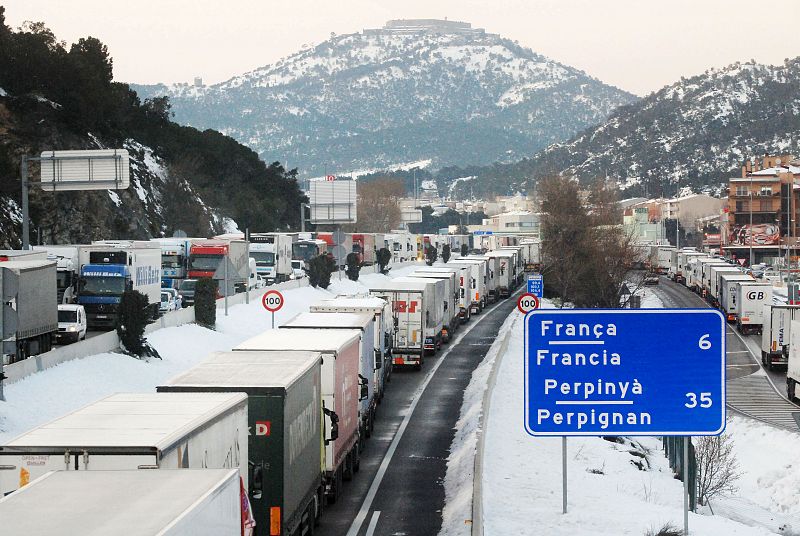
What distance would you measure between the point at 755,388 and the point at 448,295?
14.4 metres

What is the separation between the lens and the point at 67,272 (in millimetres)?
46125

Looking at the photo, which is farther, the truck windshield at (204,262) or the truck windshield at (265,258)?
the truck windshield at (265,258)

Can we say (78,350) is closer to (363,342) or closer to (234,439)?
(363,342)

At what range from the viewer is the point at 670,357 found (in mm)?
14969

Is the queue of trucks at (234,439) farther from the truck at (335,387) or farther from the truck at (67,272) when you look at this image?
the truck at (67,272)

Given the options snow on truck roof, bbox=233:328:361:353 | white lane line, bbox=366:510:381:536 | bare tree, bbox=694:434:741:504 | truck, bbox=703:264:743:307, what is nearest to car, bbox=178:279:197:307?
bare tree, bbox=694:434:741:504

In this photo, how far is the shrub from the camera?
4822cm

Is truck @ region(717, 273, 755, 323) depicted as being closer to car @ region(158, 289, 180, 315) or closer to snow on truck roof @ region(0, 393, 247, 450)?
car @ region(158, 289, 180, 315)

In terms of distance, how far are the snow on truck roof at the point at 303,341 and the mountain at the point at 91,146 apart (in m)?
41.2

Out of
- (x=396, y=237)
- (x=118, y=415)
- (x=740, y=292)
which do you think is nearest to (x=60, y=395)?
(x=118, y=415)

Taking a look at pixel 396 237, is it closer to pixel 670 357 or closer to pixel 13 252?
pixel 13 252

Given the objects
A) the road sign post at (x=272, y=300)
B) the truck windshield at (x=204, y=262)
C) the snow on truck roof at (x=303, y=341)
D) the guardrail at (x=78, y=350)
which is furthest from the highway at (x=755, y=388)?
the truck windshield at (x=204, y=262)

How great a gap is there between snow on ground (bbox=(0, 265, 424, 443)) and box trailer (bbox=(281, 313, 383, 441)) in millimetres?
6093

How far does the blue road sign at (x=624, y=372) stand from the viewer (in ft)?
48.8
